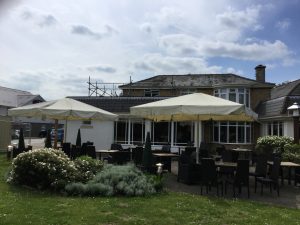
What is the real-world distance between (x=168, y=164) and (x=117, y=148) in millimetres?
3058

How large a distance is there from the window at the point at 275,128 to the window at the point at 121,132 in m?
10.6

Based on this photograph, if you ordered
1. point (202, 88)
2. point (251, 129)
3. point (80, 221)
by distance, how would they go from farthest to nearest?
point (202, 88) < point (251, 129) < point (80, 221)

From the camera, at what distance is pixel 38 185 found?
10141mm

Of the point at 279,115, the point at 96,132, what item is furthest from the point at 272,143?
the point at 96,132

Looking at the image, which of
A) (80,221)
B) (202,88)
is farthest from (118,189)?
(202,88)

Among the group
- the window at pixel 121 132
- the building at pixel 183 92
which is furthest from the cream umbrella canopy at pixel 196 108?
the window at pixel 121 132

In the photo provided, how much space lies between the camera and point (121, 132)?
27.3 m

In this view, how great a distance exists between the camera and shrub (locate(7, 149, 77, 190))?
10.1m

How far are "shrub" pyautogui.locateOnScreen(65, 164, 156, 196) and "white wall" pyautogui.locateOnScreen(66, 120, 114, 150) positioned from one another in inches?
640

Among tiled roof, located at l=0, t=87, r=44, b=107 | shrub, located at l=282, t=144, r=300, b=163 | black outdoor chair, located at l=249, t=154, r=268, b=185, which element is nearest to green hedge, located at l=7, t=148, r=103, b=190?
black outdoor chair, located at l=249, t=154, r=268, b=185

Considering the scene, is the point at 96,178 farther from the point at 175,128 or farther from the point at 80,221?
the point at 175,128

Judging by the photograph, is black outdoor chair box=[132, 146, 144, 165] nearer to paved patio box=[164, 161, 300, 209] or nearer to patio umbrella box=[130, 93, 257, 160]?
paved patio box=[164, 161, 300, 209]

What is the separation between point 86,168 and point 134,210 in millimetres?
3663

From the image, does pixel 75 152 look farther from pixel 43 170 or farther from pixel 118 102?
pixel 118 102
